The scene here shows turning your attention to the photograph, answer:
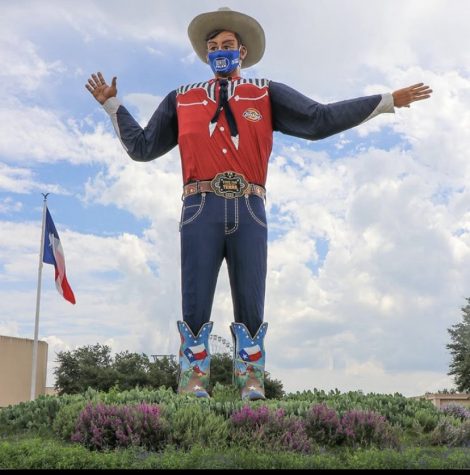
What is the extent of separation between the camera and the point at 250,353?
25.7ft

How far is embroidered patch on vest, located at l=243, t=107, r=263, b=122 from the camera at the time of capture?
26.7ft

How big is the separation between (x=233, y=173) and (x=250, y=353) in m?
2.04

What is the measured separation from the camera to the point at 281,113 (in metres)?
8.51

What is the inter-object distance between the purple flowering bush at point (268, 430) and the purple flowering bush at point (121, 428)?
0.67m

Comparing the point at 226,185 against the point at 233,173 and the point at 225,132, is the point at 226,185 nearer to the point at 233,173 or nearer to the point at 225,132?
the point at 233,173

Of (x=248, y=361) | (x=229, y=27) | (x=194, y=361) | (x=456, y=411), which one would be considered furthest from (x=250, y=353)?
(x=229, y=27)

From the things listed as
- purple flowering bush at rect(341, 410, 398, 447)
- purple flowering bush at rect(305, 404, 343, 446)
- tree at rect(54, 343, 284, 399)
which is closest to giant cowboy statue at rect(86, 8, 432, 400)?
purple flowering bush at rect(305, 404, 343, 446)

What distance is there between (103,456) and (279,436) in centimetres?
152

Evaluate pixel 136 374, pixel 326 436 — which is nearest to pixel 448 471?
pixel 326 436

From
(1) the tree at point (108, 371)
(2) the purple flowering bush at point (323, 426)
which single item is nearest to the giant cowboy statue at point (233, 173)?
(2) the purple flowering bush at point (323, 426)

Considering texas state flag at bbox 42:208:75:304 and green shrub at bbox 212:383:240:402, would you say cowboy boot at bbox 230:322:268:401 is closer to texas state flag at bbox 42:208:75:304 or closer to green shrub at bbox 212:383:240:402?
green shrub at bbox 212:383:240:402

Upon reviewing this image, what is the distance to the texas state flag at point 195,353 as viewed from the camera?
7773 mm

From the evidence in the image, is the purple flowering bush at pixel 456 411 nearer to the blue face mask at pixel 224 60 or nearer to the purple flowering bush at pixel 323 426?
the purple flowering bush at pixel 323 426

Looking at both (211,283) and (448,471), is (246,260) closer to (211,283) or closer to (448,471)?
(211,283)
